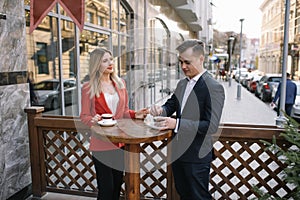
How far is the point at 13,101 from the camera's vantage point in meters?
3.13

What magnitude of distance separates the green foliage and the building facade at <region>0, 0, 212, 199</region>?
7.41 feet

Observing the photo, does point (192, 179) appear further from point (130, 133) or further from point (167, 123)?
point (130, 133)

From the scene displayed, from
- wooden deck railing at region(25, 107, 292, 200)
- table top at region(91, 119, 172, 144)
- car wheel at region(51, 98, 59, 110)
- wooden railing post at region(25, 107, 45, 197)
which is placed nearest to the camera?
table top at region(91, 119, 172, 144)

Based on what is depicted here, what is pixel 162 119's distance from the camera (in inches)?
84.4

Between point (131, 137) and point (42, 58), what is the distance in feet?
10.5

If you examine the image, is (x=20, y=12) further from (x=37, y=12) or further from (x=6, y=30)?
(x=37, y=12)

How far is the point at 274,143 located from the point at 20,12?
2928mm

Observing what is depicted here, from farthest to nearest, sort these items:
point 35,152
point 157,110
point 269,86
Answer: point 269,86, point 35,152, point 157,110

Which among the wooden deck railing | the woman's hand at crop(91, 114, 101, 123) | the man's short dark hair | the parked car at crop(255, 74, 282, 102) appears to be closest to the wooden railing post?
the wooden deck railing

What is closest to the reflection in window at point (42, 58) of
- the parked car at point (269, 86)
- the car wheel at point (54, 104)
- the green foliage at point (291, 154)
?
the car wheel at point (54, 104)

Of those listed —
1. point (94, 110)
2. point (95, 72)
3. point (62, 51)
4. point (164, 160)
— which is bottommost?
point (164, 160)

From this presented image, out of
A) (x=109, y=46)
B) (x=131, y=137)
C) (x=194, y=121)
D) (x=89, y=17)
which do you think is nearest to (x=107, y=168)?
(x=131, y=137)

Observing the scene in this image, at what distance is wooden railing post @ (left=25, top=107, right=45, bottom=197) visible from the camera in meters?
3.24

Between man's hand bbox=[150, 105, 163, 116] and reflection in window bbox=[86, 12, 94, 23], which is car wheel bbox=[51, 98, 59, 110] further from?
man's hand bbox=[150, 105, 163, 116]
